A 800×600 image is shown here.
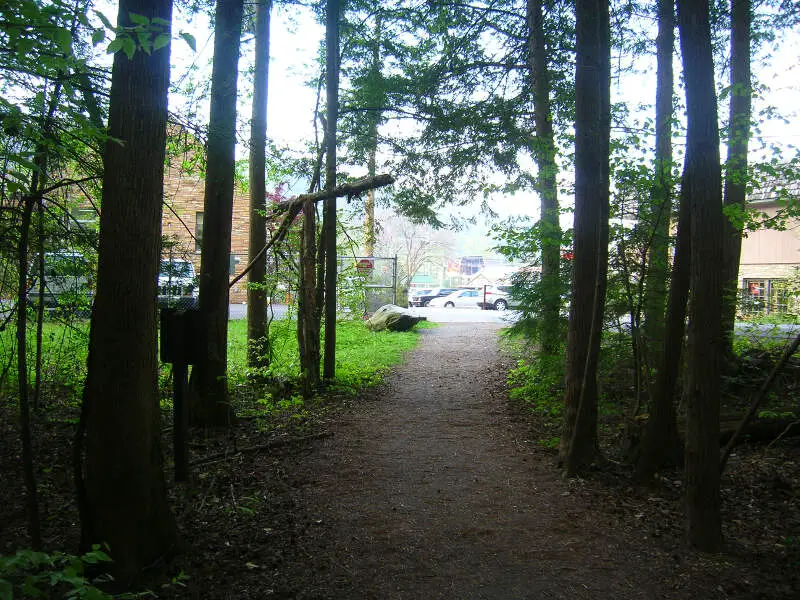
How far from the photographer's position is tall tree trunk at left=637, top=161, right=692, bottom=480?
17.1ft

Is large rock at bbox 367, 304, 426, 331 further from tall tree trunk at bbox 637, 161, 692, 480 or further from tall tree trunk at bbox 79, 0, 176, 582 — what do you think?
tall tree trunk at bbox 79, 0, 176, 582

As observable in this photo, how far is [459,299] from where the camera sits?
36844 millimetres

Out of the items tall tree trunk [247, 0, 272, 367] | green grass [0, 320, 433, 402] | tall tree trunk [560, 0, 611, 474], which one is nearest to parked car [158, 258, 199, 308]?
green grass [0, 320, 433, 402]

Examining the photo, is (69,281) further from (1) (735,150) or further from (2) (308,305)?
(1) (735,150)

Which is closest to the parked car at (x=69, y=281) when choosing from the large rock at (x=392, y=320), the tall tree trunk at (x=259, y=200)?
the tall tree trunk at (x=259, y=200)

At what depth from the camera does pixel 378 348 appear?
14.9 metres

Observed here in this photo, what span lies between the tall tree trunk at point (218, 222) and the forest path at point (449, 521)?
163 cm

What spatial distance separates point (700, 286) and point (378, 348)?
11.2 m

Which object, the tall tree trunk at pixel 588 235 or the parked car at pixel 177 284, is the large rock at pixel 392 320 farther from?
the tall tree trunk at pixel 588 235

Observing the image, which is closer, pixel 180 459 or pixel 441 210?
pixel 180 459

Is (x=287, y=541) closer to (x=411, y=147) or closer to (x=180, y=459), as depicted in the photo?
(x=180, y=459)

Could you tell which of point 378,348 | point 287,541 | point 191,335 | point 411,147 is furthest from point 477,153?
point 287,541

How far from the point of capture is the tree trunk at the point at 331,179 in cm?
966

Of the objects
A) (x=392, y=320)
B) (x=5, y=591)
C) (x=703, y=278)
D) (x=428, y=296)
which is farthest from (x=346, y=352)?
(x=428, y=296)
